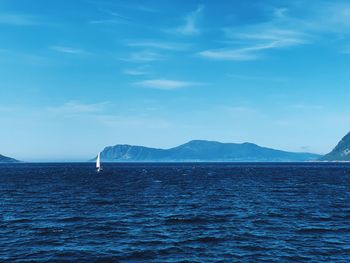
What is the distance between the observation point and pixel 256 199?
3073 inches

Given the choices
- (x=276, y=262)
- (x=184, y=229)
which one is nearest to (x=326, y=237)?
(x=276, y=262)

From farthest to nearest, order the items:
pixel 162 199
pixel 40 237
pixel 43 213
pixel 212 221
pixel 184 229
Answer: pixel 162 199, pixel 43 213, pixel 212 221, pixel 184 229, pixel 40 237

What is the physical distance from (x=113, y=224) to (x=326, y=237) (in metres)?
26.5

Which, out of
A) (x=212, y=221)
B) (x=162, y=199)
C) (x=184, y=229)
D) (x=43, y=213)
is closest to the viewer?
(x=184, y=229)

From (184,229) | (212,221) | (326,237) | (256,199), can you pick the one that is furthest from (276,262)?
(256,199)

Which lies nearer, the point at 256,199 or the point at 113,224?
the point at 113,224

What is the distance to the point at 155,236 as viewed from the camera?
43.8 meters

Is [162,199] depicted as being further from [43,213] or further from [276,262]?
[276,262]

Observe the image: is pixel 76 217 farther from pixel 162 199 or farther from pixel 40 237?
pixel 162 199

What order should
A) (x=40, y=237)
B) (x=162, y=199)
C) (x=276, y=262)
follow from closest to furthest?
(x=276, y=262) → (x=40, y=237) → (x=162, y=199)

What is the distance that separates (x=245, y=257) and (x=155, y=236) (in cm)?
1196

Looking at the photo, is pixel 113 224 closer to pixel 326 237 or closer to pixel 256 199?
pixel 326 237

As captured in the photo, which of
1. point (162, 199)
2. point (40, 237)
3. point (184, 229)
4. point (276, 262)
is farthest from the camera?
point (162, 199)

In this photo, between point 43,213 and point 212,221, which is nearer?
point 212,221
